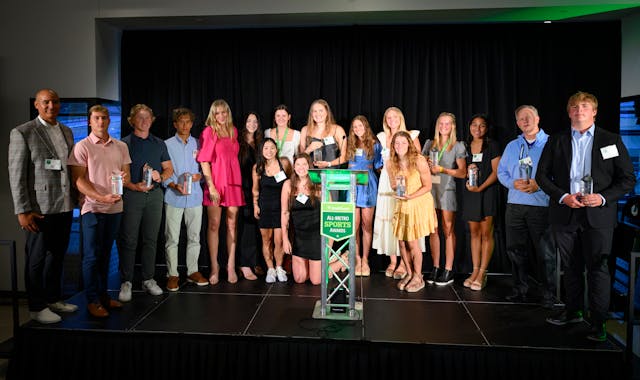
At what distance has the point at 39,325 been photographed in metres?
3.33

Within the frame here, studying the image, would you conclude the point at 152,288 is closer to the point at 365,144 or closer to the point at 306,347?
the point at 306,347

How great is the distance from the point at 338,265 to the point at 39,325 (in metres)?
2.54

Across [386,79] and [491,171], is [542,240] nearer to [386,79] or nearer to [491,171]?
[491,171]

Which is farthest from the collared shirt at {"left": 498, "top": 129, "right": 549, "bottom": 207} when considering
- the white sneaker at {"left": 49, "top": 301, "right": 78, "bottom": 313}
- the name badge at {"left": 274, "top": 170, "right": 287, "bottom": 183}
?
the white sneaker at {"left": 49, "top": 301, "right": 78, "bottom": 313}

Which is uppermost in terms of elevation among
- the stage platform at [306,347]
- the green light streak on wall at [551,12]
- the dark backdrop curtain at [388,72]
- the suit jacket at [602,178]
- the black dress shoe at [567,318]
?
the green light streak on wall at [551,12]

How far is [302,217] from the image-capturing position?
14.0 ft

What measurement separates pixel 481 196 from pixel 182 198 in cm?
258

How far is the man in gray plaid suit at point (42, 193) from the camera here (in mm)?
3211

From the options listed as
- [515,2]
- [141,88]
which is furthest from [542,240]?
[141,88]

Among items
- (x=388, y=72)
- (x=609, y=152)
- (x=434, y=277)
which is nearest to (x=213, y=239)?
(x=434, y=277)

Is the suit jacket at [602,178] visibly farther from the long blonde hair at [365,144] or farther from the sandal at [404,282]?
the long blonde hair at [365,144]

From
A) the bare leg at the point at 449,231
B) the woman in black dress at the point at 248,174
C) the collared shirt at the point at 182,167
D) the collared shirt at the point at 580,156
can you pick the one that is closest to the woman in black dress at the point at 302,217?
the woman in black dress at the point at 248,174

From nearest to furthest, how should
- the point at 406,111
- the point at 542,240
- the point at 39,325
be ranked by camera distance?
the point at 39,325
the point at 542,240
the point at 406,111

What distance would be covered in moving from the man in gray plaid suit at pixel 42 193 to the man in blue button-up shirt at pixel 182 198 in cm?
91
